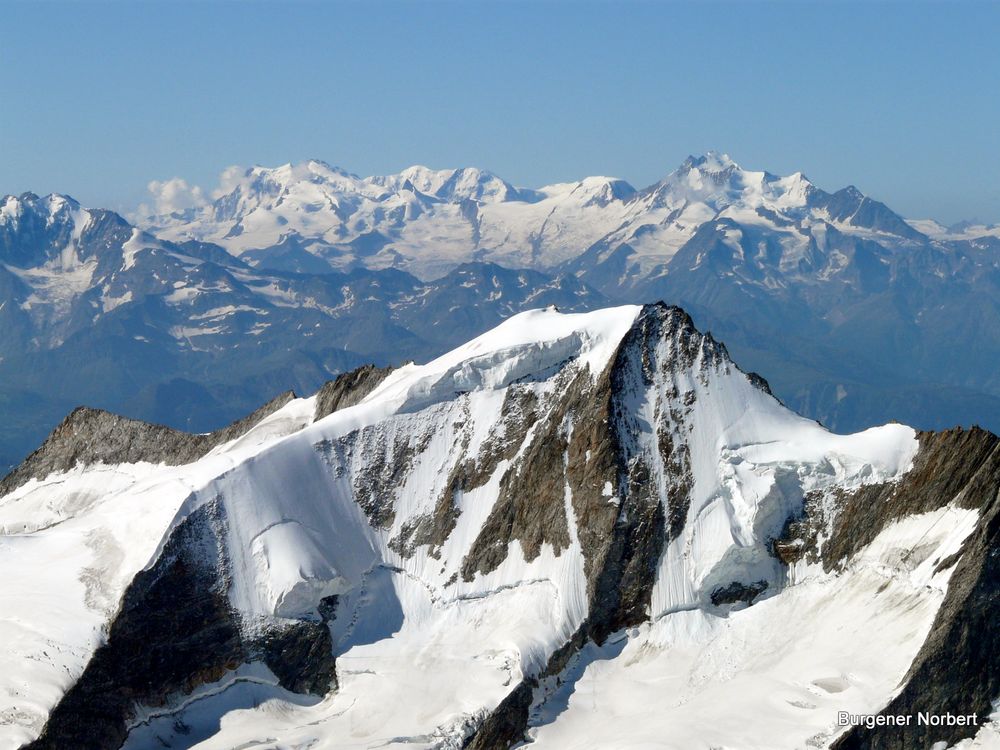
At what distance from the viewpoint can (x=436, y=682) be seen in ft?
284

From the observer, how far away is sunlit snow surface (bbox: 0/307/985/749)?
264 feet

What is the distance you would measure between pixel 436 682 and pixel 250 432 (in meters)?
36.3

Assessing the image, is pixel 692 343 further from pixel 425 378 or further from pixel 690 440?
pixel 425 378

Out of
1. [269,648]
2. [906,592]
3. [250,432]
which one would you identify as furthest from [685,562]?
[250,432]

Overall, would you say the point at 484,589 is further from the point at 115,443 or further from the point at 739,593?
the point at 115,443

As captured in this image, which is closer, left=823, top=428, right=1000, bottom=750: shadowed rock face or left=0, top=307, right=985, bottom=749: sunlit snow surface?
left=823, top=428, right=1000, bottom=750: shadowed rock face

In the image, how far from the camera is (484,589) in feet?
310

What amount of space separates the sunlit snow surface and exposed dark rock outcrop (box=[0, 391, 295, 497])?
634 centimetres

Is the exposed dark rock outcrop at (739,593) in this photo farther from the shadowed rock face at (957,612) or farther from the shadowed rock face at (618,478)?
the shadowed rock face at (957,612)

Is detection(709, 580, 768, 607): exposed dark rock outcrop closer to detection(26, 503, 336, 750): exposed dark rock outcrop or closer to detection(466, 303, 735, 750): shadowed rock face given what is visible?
detection(466, 303, 735, 750): shadowed rock face

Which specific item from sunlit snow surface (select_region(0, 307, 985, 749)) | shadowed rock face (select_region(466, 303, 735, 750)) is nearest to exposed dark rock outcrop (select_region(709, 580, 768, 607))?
sunlit snow surface (select_region(0, 307, 985, 749))

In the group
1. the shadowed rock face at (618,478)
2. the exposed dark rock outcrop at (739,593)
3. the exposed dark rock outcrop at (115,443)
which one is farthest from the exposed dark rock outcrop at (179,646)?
the exposed dark rock outcrop at (739,593)

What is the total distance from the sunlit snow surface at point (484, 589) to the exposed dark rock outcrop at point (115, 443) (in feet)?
20.8

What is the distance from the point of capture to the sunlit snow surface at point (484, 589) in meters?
80.5
